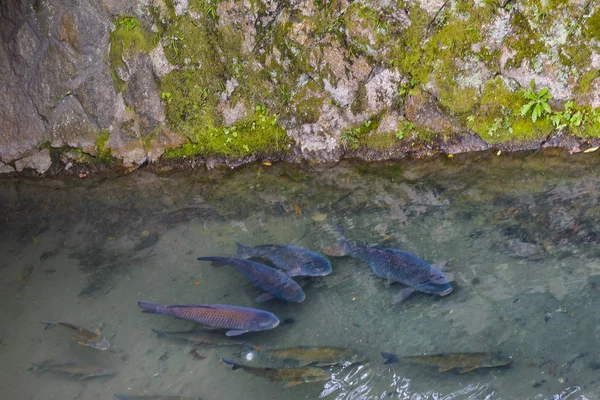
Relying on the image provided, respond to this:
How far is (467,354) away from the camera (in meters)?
4.52

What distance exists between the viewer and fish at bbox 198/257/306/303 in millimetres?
5273

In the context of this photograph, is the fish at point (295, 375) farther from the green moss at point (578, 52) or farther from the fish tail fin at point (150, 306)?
the green moss at point (578, 52)

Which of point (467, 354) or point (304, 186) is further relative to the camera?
point (304, 186)

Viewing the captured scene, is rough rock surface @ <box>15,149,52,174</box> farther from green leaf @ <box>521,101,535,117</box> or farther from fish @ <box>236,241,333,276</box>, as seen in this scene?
green leaf @ <box>521,101,535,117</box>

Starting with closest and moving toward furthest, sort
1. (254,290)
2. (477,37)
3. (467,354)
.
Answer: (467,354)
(254,290)
(477,37)

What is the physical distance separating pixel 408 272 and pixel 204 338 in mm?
2156

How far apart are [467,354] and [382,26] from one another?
4.89 m

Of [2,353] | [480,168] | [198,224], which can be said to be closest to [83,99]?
[198,224]

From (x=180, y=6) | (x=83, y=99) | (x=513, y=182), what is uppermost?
(x=180, y=6)

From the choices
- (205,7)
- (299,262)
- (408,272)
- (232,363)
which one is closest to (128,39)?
(205,7)

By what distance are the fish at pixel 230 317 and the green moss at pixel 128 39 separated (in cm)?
456

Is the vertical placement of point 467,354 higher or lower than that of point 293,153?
lower

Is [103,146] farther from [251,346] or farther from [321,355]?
[321,355]

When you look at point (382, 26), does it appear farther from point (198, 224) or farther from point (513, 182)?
point (198, 224)
